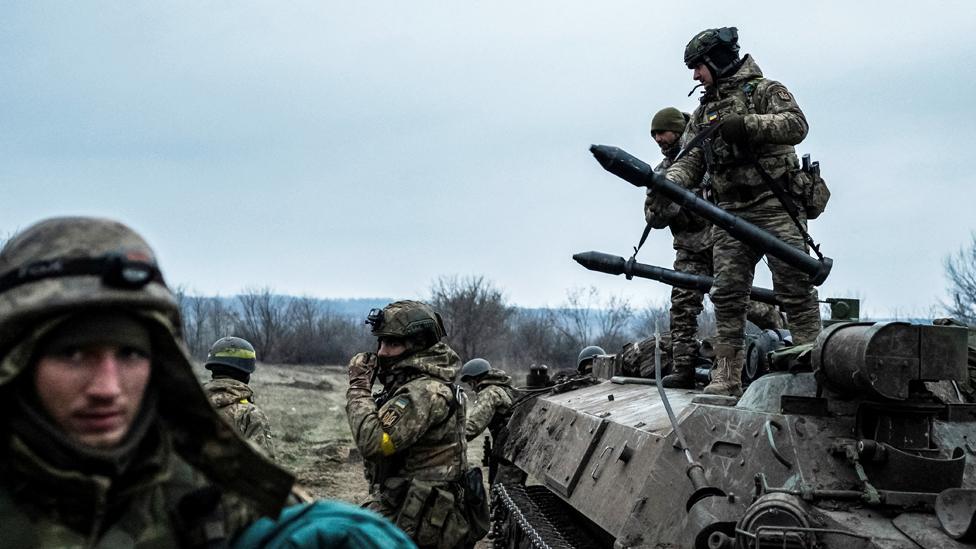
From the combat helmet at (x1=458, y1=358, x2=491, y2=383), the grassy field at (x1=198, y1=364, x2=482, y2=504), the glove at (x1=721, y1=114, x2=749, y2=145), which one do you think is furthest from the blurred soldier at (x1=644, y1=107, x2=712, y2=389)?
the grassy field at (x1=198, y1=364, x2=482, y2=504)

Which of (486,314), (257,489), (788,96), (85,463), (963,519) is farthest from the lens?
(486,314)

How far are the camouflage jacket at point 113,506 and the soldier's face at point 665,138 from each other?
26.7ft

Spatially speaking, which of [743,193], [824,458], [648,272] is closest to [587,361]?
[648,272]

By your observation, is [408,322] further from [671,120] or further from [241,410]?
[671,120]

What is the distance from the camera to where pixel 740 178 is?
7.36m

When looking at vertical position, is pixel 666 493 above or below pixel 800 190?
below

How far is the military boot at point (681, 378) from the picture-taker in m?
8.84

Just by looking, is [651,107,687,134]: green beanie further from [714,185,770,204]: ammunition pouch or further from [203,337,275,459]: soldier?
[203,337,275,459]: soldier

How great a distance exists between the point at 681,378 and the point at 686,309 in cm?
68

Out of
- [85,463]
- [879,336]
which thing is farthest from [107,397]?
[879,336]

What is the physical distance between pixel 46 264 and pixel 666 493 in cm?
430

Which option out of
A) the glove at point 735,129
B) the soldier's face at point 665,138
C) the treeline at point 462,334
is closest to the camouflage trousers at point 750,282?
the glove at point 735,129

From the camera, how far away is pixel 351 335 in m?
59.3

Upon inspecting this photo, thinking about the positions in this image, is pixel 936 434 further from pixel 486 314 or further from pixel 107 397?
pixel 486 314
